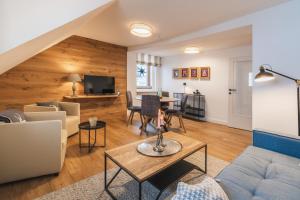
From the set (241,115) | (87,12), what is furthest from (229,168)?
(241,115)

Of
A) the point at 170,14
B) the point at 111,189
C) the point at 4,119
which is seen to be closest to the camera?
the point at 111,189

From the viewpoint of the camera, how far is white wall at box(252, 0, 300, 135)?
2.22 metres

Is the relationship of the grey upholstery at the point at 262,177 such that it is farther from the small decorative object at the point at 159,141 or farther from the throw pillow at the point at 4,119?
the throw pillow at the point at 4,119

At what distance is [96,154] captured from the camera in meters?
2.62

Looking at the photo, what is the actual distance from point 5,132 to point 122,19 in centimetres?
250

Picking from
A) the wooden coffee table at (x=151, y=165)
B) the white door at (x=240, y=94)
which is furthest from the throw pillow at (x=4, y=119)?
the white door at (x=240, y=94)

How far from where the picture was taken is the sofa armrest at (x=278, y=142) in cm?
169

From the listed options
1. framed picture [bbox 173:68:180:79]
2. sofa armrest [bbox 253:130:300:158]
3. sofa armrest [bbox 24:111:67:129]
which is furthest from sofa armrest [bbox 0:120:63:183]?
framed picture [bbox 173:68:180:79]

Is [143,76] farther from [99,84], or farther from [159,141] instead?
[159,141]

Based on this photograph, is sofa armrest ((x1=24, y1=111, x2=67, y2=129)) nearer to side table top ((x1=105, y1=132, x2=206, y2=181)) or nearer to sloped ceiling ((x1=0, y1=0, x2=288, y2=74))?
sloped ceiling ((x1=0, y1=0, x2=288, y2=74))

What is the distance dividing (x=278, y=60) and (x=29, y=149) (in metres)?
3.48

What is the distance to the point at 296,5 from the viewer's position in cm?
219

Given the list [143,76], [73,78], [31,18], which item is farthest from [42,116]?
[143,76]

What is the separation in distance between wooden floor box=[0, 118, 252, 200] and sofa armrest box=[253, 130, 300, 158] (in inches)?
28.4
